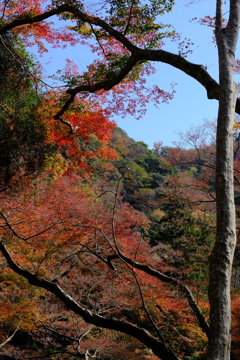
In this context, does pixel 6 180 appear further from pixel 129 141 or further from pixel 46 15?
pixel 129 141

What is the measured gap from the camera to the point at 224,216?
214cm

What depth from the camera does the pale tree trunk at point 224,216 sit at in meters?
1.83

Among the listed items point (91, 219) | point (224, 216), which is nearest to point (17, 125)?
point (91, 219)

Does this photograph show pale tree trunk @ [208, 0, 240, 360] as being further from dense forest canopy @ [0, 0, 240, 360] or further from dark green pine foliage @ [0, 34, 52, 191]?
dark green pine foliage @ [0, 34, 52, 191]

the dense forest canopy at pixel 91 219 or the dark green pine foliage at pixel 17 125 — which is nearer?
the dense forest canopy at pixel 91 219

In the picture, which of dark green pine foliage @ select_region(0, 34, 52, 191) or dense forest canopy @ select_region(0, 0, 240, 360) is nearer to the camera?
dense forest canopy @ select_region(0, 0, 240, 360)

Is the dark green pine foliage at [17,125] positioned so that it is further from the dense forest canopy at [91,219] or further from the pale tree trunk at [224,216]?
the pale tree trunk at [224,216]

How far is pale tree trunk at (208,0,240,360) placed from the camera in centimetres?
183

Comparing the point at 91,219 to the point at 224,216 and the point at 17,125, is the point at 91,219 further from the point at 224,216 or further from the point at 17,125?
the point at 224,216

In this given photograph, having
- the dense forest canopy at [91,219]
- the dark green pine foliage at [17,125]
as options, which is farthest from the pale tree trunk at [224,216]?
the dark green pine foliage at [17,125]

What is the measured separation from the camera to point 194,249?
11289mm

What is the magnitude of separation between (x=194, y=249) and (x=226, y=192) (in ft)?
31.7

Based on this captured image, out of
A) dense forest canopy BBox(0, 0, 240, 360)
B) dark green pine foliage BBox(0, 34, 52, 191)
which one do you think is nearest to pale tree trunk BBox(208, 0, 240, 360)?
dense forest canopy BBox(0, 0, 240, 360)

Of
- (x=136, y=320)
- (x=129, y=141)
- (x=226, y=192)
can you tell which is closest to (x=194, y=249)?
(x=136, y=320)
